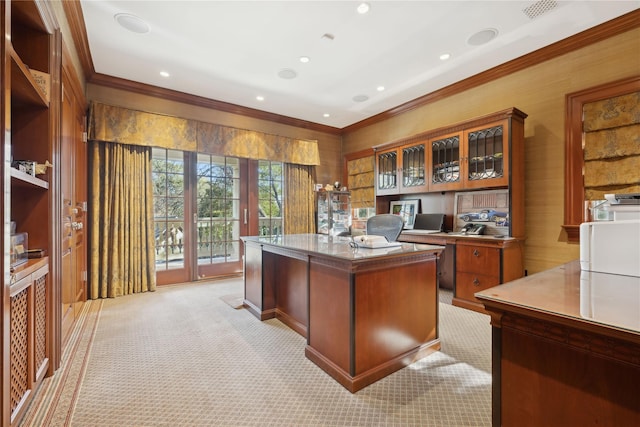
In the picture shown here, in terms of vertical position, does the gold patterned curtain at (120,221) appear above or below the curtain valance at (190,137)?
below

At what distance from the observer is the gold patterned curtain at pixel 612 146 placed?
2688 mm

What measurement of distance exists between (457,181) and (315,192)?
9.38 ft

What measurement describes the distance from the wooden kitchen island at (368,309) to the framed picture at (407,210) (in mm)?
2403

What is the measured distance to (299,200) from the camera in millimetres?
5668

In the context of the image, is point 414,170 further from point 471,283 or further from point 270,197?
point 270,197

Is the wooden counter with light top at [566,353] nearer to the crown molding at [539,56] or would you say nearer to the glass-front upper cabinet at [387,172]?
the crown molding at [539,56]

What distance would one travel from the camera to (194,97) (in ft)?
14.8

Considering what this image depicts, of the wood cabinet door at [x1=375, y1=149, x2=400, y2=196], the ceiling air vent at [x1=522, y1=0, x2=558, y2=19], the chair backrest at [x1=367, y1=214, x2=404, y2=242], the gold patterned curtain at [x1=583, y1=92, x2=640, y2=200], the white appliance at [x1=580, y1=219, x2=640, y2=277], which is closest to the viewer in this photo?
the white appliance at [x1=580, y1=219, x2=640, y2=277]

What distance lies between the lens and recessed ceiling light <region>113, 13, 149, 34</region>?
2.71m

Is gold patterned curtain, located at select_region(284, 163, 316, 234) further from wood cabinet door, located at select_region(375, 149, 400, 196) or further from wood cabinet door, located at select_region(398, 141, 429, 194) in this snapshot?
wood cabinet door, located at select_region(398, 141, 429, 194)

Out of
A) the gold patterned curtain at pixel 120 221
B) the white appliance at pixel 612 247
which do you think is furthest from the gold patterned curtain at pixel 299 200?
the white appliance at pixel 612 247

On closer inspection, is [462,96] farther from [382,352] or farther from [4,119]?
[4,119]

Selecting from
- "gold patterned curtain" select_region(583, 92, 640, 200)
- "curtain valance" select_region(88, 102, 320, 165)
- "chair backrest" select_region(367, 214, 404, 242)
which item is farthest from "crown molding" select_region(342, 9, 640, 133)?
"chair backrest" select_region(367, 214, 404, 242)

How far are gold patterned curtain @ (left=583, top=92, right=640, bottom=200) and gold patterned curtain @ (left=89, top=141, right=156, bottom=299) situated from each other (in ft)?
17.3
